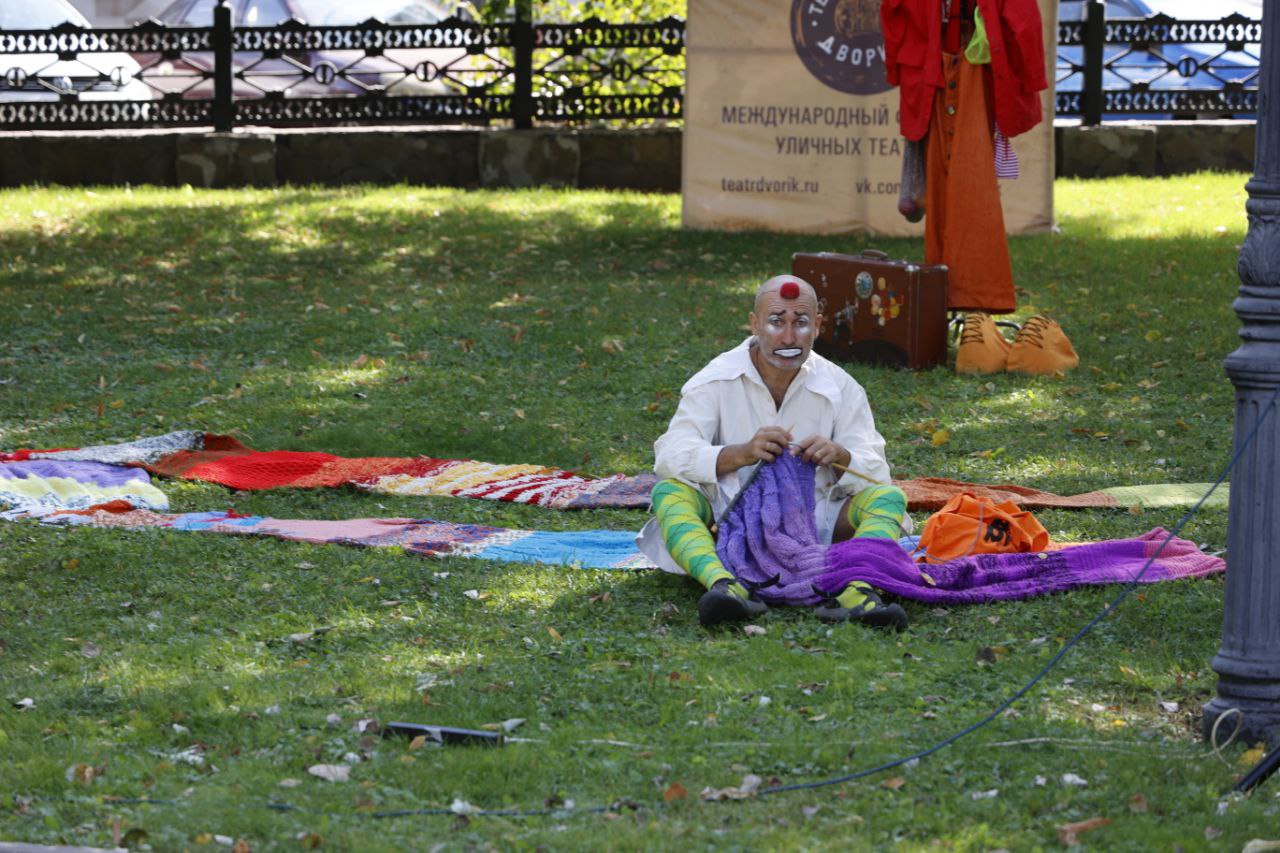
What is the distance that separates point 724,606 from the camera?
17.8ft

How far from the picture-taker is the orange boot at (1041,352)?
957 centimetres

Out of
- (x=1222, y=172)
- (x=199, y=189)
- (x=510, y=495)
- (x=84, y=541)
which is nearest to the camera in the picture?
(x=84, y=541)

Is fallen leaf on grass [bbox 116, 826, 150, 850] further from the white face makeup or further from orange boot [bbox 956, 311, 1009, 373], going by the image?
orange boot [bbox 956, 311, 1009, 373]

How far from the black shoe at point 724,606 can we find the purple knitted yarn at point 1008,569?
0.87 ft

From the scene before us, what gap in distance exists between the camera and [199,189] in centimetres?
1571

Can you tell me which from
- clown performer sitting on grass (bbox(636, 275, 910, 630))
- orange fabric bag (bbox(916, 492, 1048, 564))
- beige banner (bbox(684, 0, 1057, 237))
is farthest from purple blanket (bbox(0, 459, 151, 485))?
beige banner (bbox(684, 0, 1057, 237))

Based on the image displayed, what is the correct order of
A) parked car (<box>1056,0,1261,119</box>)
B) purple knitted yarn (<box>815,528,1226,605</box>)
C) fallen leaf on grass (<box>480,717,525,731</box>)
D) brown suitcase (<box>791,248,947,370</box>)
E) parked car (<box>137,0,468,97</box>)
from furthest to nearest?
parked car (<box>1056,0,1261,119</box>) → parked car (<box>137,0,468,97</box>) → brown suitcase (<box>791,248,947,370</box>) → purple knitted yarn (<box>815,528,1226,605</box>) → fallen leaf on grass (<box>480,717,525,731</box>)

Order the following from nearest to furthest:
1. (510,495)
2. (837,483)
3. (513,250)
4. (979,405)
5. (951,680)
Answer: (951,680) → (837,483) → (510,495) → (979,405) → (513,250)

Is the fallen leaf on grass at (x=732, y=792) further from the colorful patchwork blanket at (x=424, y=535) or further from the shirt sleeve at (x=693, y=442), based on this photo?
the colorful patchwork blanket at (x=424, y=535)

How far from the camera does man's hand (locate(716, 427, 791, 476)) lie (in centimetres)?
577

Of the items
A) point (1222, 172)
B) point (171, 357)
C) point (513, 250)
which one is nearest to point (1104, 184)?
point (1222, 172)

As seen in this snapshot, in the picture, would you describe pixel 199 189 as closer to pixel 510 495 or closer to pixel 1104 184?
pixel 1104 184

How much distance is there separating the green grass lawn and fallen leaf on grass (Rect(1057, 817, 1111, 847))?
0.03 metres

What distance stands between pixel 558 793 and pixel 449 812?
10.6 inches
